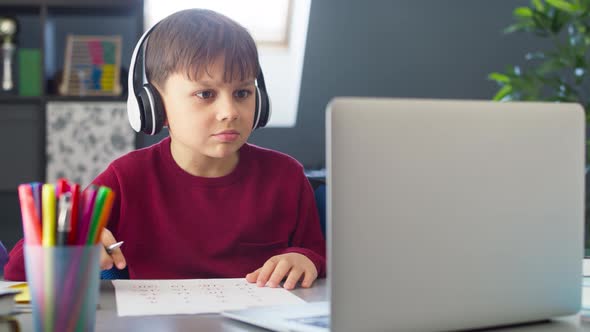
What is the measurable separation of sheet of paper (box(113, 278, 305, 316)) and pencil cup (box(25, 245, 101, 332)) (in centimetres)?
16

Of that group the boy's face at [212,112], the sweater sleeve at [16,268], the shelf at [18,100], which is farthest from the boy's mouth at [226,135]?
the shelf at [18,100]

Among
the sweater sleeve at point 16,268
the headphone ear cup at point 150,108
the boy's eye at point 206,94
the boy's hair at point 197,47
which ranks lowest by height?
the sweater sleeve at point 16,268

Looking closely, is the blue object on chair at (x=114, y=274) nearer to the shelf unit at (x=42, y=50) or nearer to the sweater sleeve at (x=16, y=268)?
the sweater sleeve at (x=16, y=268)

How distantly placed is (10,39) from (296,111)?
138 cm

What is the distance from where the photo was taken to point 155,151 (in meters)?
1.40

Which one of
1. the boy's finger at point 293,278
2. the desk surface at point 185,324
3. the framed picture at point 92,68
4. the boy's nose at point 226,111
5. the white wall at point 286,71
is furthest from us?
the white wall at point 286,71

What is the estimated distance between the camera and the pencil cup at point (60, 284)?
0.67 m

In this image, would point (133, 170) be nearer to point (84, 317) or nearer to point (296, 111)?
point (84, 317)

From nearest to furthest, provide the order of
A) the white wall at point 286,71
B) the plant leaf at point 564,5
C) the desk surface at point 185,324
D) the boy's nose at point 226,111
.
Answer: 1. the desk surface at point 185,324
2. the boy's nose at point 226,111
3. the plant leaf at point 564,5
4. the white wall at point 286,71

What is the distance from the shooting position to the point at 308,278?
3.50ft

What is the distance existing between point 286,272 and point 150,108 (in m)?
0.40

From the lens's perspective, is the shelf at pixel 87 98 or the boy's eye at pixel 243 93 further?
the shelf at pixel 87 98

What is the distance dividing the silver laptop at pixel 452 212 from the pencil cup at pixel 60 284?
23 centimetres

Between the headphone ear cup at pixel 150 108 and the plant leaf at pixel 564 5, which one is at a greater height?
the plant leaf at pixel 564 5
